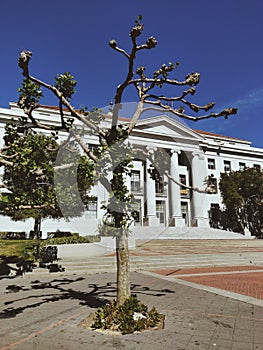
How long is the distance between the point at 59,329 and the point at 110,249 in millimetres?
14786

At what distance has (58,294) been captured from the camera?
30.0 feet

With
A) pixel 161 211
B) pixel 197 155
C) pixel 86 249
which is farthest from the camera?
pixel 197 155

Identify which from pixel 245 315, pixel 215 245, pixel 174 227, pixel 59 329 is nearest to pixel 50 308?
pixel 59 329

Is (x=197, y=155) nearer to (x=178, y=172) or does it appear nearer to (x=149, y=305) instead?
(x=178, y=172)

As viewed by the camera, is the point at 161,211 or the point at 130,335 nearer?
the point at 130,335

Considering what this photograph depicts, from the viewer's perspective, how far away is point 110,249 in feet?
66.4

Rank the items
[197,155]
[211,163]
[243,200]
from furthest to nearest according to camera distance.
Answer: [211,163], [197,155], [243,200]

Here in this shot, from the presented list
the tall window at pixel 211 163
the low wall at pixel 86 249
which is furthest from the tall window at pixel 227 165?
the low wall at pixel 86 249

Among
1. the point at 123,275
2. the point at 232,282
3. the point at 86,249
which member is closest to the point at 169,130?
the point at 86,249

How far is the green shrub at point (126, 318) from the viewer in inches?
209

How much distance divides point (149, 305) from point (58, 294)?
3.22m

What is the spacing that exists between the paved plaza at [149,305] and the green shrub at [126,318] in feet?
0.59

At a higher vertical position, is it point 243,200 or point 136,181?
point 136,181

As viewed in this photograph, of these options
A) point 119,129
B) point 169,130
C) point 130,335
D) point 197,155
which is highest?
point 169,130
